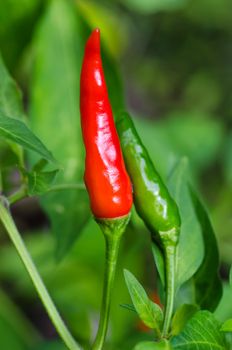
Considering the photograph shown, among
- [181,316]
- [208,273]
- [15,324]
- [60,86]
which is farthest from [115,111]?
[15,324]

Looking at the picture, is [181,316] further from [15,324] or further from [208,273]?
[15,324]

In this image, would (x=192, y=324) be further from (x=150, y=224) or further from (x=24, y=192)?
(x=24, y=192)

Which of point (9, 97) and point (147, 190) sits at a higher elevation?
point (9, 97)

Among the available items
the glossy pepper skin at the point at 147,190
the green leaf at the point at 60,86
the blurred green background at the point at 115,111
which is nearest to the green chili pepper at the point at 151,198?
the glossy pepper skin at the point at 147,190

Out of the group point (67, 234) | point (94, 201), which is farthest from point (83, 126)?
point (67, 234)

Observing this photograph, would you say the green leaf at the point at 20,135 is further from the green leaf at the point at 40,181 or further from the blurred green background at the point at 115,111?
the blurred green background at the point at 115,111

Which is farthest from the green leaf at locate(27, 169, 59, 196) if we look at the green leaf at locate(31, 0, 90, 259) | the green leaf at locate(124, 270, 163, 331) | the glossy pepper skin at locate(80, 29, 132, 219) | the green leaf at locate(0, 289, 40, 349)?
the green leaf at locate(0, 289, 40, 349)
